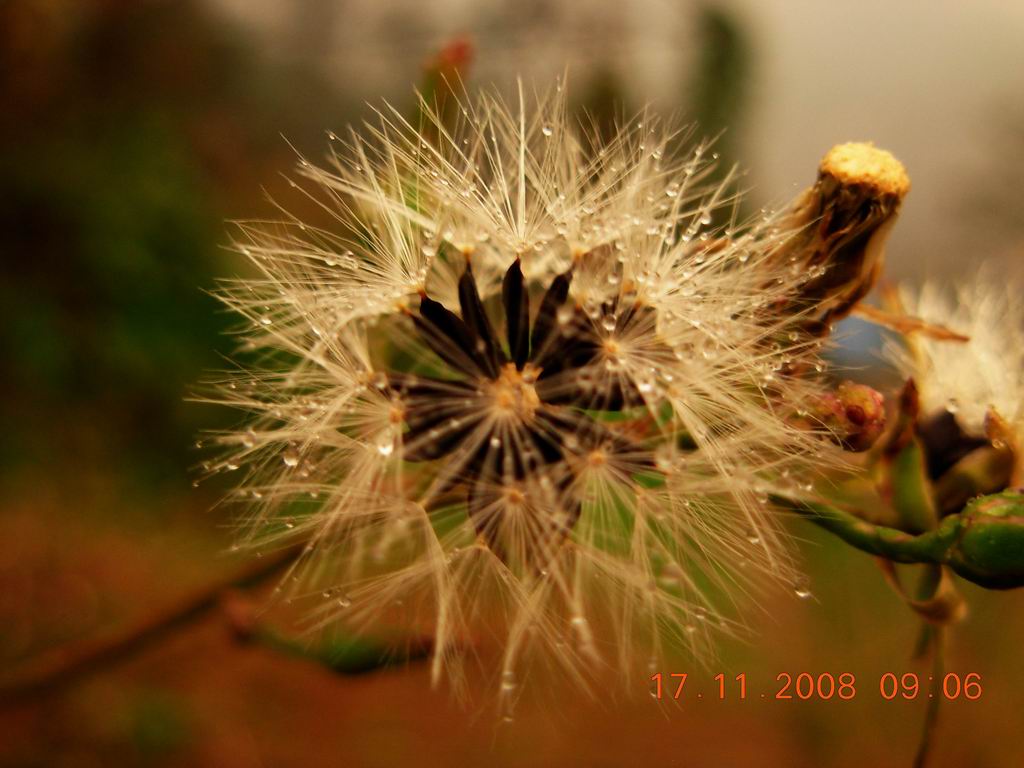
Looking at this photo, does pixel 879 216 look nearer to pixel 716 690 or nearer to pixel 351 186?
pixel 351 186

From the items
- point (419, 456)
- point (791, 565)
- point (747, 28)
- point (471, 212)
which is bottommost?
point (791, 565)

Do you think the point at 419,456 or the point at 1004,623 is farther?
the point at 1004,623

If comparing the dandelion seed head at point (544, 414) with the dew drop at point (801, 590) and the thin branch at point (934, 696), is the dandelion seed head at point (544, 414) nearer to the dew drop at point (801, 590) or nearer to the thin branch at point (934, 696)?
the dew drop at point (801, 590)

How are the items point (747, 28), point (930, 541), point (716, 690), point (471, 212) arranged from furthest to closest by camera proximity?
point (747, 28), point (716, 690), point (471, 212), point (930, 541)

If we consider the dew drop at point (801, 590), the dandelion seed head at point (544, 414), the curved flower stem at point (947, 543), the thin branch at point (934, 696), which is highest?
the dandelion seed head at point (544, 414)

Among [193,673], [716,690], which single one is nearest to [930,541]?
[716,690]
